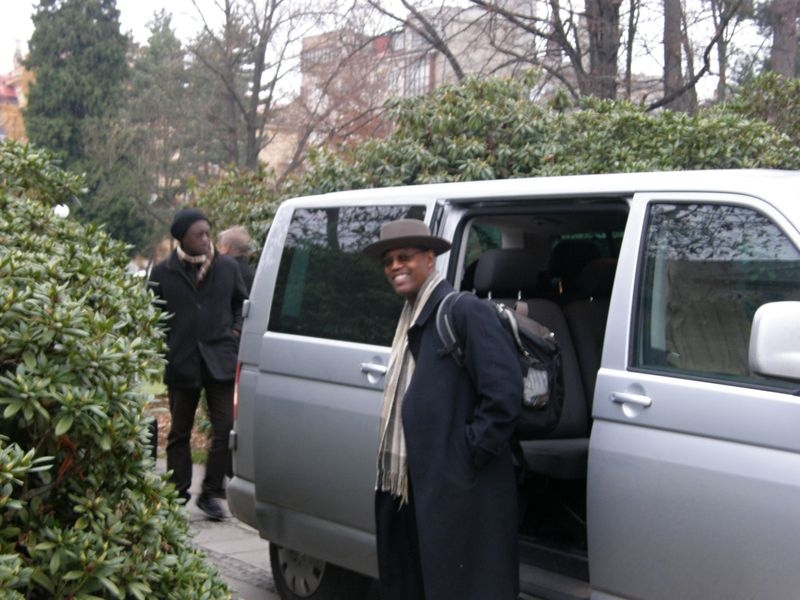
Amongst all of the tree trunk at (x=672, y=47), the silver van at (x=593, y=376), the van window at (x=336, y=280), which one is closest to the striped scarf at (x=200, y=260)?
the silver van at (x=593, y=376)

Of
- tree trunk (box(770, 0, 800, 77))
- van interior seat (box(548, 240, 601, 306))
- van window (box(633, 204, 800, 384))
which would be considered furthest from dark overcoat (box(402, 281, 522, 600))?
tree trunk (box(770, 0, 800, 77))

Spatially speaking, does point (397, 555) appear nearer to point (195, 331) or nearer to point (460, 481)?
point (460, 481)

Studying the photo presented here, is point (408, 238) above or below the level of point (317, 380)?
above

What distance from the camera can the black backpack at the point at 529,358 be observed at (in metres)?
4.17

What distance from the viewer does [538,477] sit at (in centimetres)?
520

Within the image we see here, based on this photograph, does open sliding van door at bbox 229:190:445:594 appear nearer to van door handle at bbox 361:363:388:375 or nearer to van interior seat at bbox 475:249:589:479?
van door handle at bbox 361:363:388:375

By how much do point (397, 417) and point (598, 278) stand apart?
1663mm

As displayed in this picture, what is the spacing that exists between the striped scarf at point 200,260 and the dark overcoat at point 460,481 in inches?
141

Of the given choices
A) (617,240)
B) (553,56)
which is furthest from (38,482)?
(553,56)

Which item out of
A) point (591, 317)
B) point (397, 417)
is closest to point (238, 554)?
point (591, 317)

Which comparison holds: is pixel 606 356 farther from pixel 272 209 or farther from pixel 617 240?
pixel 272 209

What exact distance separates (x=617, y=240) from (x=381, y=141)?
13.1ft

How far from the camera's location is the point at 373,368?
5.03m

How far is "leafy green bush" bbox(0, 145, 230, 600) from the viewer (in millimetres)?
2986
